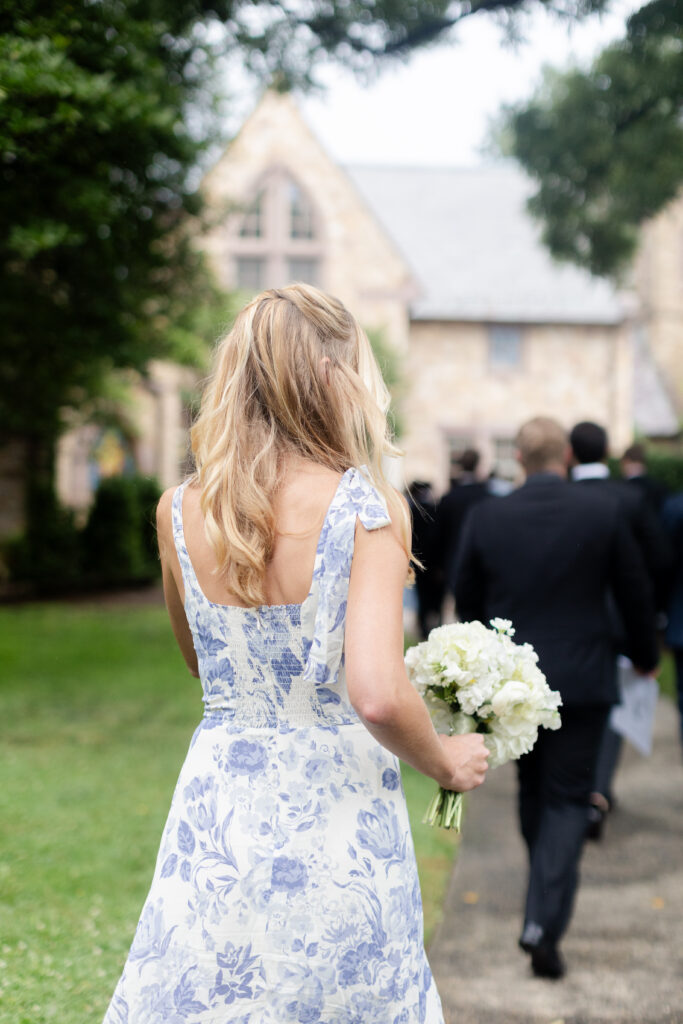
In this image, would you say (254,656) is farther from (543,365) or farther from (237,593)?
(543,365)

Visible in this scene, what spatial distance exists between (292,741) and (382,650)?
0.34 metres

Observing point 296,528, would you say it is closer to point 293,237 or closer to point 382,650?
point 382,650

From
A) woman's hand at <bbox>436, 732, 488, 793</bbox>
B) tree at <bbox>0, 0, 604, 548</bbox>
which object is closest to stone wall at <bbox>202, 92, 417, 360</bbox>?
tree at <bbox>0, 0, 604, 548</bbox>

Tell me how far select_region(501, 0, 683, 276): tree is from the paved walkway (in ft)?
19.1

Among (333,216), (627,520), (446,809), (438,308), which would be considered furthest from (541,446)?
(438,308)

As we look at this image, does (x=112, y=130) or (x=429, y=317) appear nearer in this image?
(x=112, y=130)

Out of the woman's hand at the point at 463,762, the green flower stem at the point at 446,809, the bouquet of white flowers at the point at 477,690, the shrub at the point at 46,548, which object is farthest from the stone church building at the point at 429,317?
the woman's hand at the point at 463,762

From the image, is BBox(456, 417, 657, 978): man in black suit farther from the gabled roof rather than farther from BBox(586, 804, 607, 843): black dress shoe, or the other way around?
the gabled roof

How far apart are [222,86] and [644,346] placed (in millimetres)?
22985

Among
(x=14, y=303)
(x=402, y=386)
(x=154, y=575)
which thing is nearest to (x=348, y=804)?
(x=14, y=303)

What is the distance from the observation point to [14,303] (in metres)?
11.5

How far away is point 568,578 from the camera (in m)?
4.32

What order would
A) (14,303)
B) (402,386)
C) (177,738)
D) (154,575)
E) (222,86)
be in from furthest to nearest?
(402,386)
(154,575)
(222,86)
(14,303)
(177,738)

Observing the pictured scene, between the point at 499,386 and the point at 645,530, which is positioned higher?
the point at 499,386
